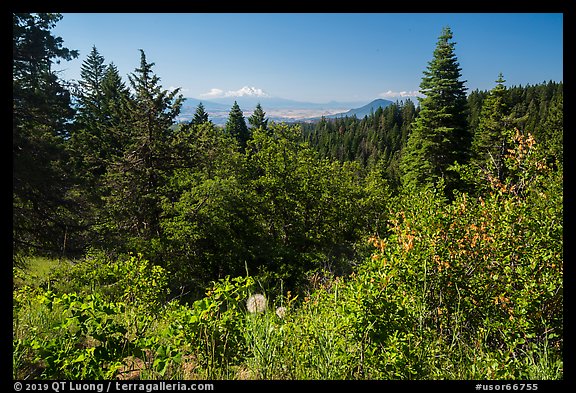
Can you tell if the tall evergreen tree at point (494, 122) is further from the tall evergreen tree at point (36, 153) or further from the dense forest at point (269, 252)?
the tall evergreen tree at point (36, 153)

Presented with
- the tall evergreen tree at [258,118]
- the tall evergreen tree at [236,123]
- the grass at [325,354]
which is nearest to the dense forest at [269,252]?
the grass at [325,354]

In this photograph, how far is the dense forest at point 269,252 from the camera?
304 cm

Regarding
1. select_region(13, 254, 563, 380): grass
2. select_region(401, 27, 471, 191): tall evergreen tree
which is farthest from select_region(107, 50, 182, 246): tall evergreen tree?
select_region(401, 27, 471, 191): tall evergreen tree

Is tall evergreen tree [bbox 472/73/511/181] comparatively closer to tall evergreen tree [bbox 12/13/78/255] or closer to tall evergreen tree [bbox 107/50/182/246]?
tall evergreen tree [bbox 107/50/182/246]

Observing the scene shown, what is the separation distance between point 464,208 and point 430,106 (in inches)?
891

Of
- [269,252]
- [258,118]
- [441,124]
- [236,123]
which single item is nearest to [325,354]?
[269,252]

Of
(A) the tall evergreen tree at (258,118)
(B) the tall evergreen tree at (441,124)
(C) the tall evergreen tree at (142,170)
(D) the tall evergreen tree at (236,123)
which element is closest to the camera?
(C) the tall evergreen tree at (142,170)

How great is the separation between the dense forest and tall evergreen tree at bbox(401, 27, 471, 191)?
142 mm

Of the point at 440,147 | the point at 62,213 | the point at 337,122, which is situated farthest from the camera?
the point at 337,122

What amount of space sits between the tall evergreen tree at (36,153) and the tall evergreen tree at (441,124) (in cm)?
2237
